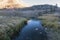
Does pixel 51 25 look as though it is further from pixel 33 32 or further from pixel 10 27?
pixel 10 27

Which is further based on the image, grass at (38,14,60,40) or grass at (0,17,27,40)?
grass at (38,14,60,40)

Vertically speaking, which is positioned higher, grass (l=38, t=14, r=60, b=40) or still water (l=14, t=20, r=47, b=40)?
grass (l=38, t=14, r=60, b=40)

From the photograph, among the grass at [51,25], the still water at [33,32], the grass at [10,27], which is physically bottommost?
the still water at [33,32]

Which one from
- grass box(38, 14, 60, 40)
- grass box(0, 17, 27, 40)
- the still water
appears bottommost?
the still water

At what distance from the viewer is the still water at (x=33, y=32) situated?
5.10 meters

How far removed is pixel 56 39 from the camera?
478 cm

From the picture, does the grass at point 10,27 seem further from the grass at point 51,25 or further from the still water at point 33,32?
the grass at point 51,25

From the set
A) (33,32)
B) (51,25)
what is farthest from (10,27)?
(51,25)

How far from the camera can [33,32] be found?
5488mm

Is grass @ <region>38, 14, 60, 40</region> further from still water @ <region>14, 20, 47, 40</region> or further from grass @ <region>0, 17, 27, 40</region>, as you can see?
grass @ <region>0, 17, 27, 40</region>

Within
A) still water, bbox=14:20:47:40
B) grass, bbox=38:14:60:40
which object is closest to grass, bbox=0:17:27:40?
still water, bbox=14:20:47:40

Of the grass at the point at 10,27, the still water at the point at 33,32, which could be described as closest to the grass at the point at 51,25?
the still water at the point at 33,32

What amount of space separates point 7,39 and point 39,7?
9.09 feet

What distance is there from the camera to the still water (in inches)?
201
